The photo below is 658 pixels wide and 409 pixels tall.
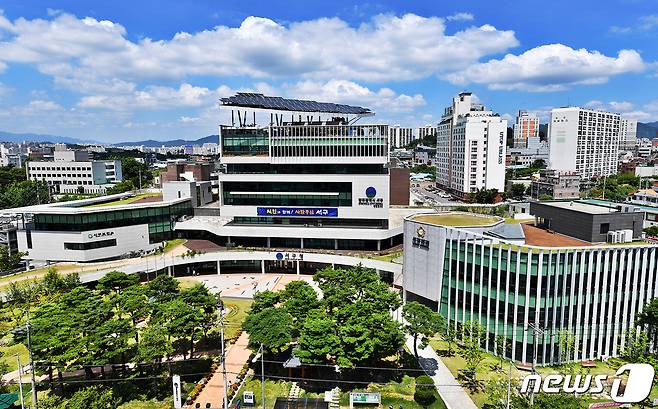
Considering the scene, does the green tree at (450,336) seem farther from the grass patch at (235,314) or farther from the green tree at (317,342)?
the grass patch at (235,314)

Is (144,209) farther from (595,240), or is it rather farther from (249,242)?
(595,240)

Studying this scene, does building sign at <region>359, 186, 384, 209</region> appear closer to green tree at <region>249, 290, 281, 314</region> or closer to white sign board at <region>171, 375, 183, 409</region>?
green tree at <region>249, 290, 281, 314</region>

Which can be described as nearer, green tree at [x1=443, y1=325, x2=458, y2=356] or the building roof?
green tree at [x1=443, y1=325, x2=458, y2=356]

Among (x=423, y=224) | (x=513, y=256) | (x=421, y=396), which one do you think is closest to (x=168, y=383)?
(x=421, y=396)

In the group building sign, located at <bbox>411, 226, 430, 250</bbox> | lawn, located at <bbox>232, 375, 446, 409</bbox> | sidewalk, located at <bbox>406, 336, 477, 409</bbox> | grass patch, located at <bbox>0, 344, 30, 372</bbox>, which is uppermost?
building sign, located at <bbox>411, 226, 430, 250</bbox>

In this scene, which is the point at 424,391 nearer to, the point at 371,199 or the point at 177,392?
the point at 177,392

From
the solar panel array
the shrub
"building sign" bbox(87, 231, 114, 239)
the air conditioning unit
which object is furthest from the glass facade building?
"building sign" bbox(87, 231, 114, 239)
